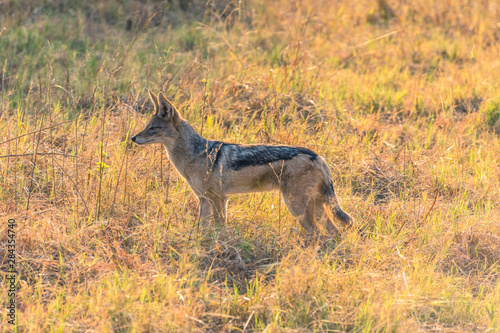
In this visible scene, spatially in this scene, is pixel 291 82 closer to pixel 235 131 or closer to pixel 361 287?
pixel 235 131

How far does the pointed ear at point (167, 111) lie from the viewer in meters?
5.39

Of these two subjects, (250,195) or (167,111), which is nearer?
(167,111)

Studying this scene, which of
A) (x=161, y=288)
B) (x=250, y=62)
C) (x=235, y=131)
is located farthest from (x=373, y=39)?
(x=161, y=288)

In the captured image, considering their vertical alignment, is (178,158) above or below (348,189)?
above

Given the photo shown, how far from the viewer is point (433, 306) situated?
4.20 m

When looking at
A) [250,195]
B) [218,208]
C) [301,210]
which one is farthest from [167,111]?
[301,210]

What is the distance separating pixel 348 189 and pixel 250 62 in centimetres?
396

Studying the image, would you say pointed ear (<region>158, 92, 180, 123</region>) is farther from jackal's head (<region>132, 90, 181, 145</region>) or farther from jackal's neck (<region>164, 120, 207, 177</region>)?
jackal's neck (<region>164, 120, 207, 177</region>)

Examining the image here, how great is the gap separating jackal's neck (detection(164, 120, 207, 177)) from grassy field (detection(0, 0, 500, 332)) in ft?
1.27

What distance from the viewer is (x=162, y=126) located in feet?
17.9

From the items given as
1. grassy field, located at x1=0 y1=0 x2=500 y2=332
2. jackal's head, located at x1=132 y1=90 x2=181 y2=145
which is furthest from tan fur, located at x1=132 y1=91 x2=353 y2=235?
grassy field, located at x1=0 y1=0 x2=500 y2=332

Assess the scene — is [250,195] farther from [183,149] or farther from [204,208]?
[183,149]

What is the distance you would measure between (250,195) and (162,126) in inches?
48.8

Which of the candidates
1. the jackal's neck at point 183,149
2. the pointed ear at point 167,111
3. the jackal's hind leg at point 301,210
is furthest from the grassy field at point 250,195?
the pointed ear at point 167,111
